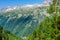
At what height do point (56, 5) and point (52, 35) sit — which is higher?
point (56, 5)

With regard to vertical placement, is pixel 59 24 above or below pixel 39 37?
above

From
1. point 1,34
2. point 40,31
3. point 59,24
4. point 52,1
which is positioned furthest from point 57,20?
point 1,34

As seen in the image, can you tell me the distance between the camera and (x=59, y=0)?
32.8m

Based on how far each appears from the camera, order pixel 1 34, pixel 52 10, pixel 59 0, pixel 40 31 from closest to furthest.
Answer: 1. pixel 59 0
2. pixel 52 10
3. pixel 40 31
4. pixel 1 34

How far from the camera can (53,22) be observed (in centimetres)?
3575

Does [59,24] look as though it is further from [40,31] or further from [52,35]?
[40,31]

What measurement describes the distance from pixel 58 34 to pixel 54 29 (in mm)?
1493

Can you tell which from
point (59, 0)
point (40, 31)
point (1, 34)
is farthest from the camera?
point (1, 34)

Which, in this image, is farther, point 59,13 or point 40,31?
point 40,31

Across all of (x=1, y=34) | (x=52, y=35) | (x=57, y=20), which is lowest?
(x=1, y=34)

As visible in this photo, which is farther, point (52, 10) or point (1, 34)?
point (1, 34)

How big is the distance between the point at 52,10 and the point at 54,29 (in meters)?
2.90

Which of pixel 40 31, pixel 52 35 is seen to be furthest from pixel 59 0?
pixel 40 31

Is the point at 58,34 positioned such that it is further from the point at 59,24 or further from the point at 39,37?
the point at 39,37
